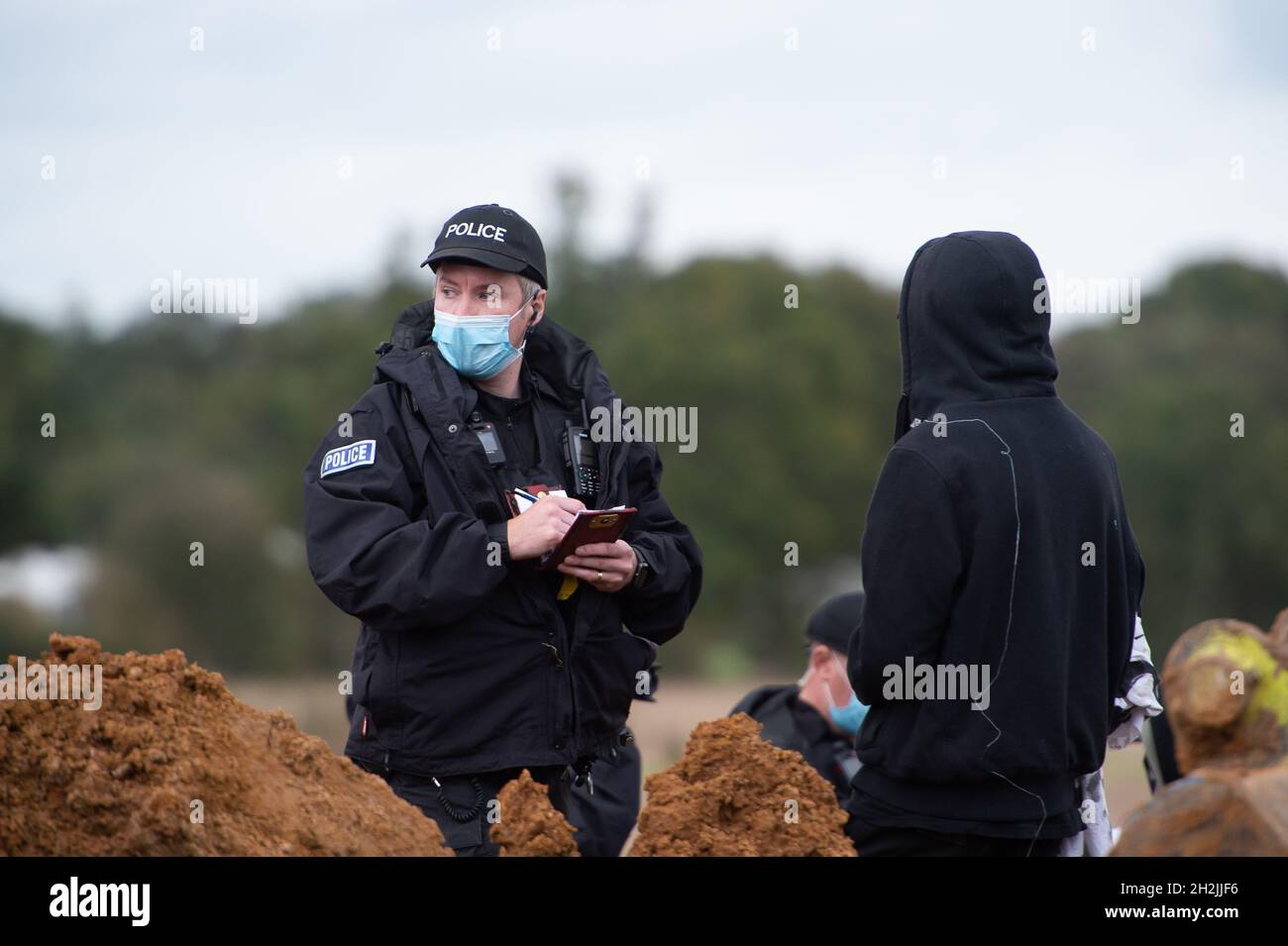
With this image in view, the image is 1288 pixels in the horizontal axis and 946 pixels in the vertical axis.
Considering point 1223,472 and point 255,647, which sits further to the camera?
point 1223,472

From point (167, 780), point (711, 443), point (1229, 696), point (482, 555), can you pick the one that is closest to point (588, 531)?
point (482, 555)

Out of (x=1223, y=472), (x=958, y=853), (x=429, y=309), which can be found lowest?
(x=1223, y=472)

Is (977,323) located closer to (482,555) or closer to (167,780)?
(482,555)

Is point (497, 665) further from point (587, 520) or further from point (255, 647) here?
point (255, 647)

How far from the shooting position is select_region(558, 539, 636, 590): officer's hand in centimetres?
428

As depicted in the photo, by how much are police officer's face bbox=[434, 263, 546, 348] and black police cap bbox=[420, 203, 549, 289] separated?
0.05 metres

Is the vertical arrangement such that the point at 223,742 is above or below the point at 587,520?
below

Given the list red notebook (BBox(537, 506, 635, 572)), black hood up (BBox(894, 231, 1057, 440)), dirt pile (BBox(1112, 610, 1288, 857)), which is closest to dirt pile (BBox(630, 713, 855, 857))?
red notebook (BBox(537, 506, 635, 572))

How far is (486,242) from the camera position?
14.9ft

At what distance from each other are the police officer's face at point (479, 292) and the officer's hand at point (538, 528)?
70cm

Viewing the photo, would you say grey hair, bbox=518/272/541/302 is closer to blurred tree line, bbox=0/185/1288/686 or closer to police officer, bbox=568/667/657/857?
police officer, bbox=568/667/657/857
